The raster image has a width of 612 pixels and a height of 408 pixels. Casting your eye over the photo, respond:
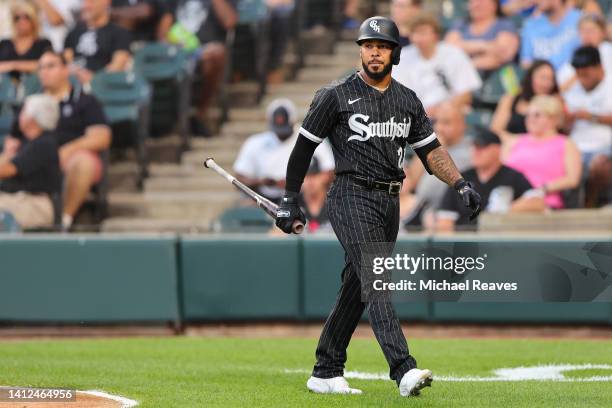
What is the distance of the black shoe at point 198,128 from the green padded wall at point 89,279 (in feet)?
13.0

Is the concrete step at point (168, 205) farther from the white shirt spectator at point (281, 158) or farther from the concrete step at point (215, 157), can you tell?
the white shirt spectator at point (281, 158)

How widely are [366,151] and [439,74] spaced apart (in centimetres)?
656

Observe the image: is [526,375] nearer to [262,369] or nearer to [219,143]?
[262,369]

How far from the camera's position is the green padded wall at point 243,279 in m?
11.1

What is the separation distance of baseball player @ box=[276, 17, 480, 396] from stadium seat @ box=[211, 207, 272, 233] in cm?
452

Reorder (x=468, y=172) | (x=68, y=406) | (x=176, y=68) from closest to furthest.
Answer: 1. (x=68, y=406)
2. (x=468, y=172)
3. (x=176, y=68)

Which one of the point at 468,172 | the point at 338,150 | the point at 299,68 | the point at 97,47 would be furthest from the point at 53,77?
the point at 338,150

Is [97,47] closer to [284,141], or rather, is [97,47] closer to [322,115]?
[284,141]

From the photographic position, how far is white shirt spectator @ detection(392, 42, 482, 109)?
12.9 meters

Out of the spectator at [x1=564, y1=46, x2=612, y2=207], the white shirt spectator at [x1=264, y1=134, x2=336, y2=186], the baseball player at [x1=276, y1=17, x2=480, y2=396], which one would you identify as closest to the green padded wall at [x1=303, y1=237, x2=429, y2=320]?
the white shirt spectator at [x1=264, y1=134, x2=336, y2=186]

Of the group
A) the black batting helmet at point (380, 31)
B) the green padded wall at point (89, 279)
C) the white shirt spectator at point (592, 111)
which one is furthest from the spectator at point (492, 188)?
the black batting helmet at point (380, 31)

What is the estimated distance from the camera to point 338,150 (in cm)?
673

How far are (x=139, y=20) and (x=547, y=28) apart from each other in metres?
5.12

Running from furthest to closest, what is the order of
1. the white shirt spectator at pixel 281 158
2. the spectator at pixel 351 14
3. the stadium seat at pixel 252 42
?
the spectator at pixel 351 14 → the stadium seat at pixel 252 42 → the white shirt spectator at pixel 281 158
